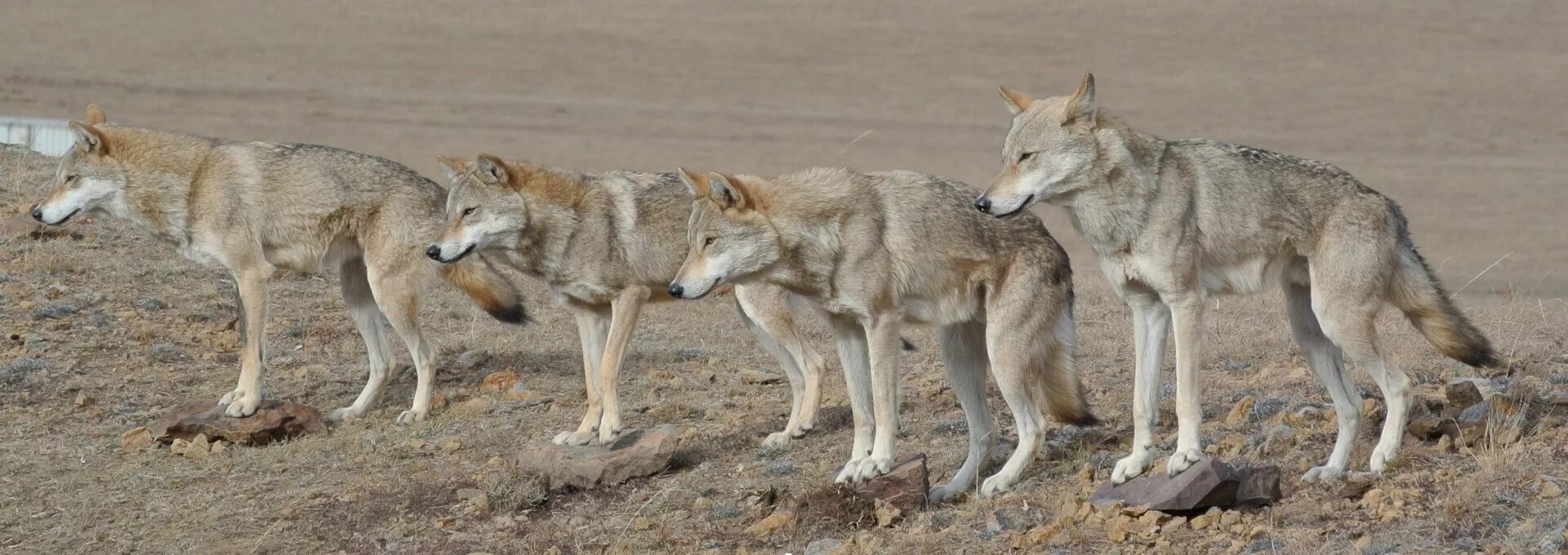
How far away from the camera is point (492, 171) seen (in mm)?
9188

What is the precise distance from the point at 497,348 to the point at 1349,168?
17.7 metres

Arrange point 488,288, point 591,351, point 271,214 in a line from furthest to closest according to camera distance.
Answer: point 488,288
point 271,214
point 591,351

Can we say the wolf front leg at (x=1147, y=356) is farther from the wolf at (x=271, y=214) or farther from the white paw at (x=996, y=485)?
the wolf at (x=271, y=214)

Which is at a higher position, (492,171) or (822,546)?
(492,171)

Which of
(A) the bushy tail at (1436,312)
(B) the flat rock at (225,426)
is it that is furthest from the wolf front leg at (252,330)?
(A) the bushy tail at (1436,312)

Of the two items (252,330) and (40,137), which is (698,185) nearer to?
(252,330)

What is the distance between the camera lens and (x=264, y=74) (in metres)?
33.7

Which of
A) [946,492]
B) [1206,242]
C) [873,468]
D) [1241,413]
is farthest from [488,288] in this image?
[1206,242]

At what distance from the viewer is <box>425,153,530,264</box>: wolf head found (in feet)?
29.9

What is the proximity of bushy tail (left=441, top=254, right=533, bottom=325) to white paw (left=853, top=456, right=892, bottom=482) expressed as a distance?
3427 mm

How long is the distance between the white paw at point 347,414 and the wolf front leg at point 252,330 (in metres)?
0.54

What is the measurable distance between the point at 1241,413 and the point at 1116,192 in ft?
5.97

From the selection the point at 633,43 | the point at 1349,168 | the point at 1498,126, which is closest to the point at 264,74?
the point at 633,43

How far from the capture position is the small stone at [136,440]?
9477mm
